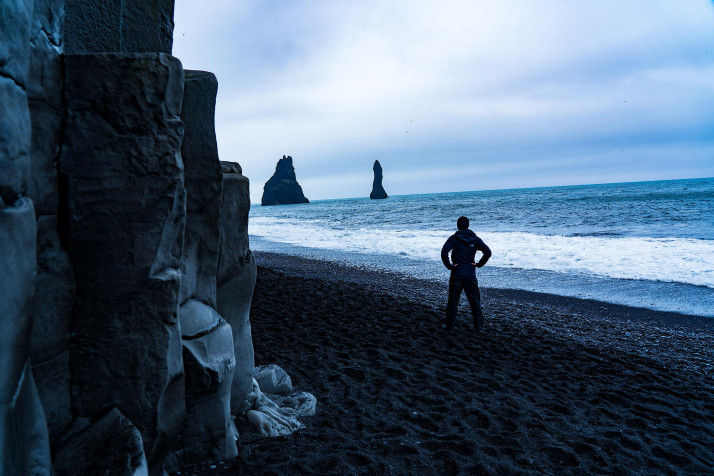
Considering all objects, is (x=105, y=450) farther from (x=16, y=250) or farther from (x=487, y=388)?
(x=487, y=388)

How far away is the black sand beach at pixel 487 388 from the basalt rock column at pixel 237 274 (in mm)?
414

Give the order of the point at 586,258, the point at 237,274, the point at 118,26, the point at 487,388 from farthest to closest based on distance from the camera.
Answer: the point at 586,258, the point at 487,388, the point at 237,274, the point at 118,26

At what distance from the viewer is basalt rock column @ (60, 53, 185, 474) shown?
97.1 inches

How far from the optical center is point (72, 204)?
8.04 feet

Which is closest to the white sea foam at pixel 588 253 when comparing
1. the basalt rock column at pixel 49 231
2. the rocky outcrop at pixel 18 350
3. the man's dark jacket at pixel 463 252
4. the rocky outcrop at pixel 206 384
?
the man's dark jacket at pixel 463 252

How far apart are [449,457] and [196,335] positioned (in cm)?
213

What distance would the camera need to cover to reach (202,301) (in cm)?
353

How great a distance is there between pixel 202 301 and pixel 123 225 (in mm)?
1108

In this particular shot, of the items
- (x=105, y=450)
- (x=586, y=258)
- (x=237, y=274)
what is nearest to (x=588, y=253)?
(x=586, y=258)

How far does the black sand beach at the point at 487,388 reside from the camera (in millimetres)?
3719

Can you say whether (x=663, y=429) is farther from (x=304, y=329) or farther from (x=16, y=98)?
(x=16, y=98)

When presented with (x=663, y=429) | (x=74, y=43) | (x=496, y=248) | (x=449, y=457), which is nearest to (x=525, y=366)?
(x=663, y=429)

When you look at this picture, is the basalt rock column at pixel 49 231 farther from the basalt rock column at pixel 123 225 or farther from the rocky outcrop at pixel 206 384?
the rocky outcrop at pixel 206 384

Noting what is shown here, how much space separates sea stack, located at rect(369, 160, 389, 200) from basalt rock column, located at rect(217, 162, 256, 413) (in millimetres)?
106524
